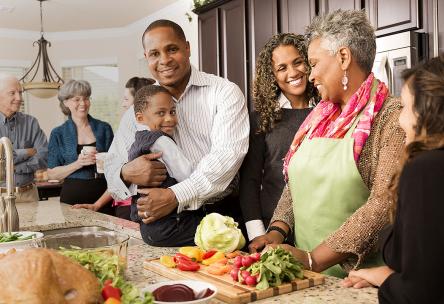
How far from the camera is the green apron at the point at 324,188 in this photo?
1.57 m

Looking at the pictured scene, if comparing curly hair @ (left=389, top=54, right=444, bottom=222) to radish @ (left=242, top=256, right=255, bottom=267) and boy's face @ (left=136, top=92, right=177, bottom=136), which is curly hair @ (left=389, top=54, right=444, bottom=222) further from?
boy's face @ (left=136, top=92, right=177, bottom=136)

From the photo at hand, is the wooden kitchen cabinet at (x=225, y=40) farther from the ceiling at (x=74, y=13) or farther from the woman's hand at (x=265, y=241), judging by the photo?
the woman's hand at (x=265, y=241)

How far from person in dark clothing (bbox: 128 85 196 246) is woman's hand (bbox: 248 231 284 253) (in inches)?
9.5

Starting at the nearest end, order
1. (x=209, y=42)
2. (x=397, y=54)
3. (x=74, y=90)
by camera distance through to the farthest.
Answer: (x=397, y=54), (x=74, y=90), (x=209, y=42)

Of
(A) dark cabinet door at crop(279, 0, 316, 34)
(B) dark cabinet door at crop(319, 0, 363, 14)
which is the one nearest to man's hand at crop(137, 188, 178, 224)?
(B) dark cabinet door at crop(319, 0, 363, 14)

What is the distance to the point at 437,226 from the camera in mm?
912

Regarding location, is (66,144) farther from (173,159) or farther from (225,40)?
(225,40)

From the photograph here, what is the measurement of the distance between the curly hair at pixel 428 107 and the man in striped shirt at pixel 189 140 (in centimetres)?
87

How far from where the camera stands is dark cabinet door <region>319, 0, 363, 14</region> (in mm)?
3604

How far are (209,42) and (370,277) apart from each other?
14.6ft

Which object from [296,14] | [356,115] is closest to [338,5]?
[296,14]

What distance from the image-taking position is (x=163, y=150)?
1904 millimetres

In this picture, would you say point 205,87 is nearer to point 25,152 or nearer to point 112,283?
point 112,283

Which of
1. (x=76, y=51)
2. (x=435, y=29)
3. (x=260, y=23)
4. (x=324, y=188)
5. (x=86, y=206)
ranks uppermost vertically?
(x=76, y=51)
